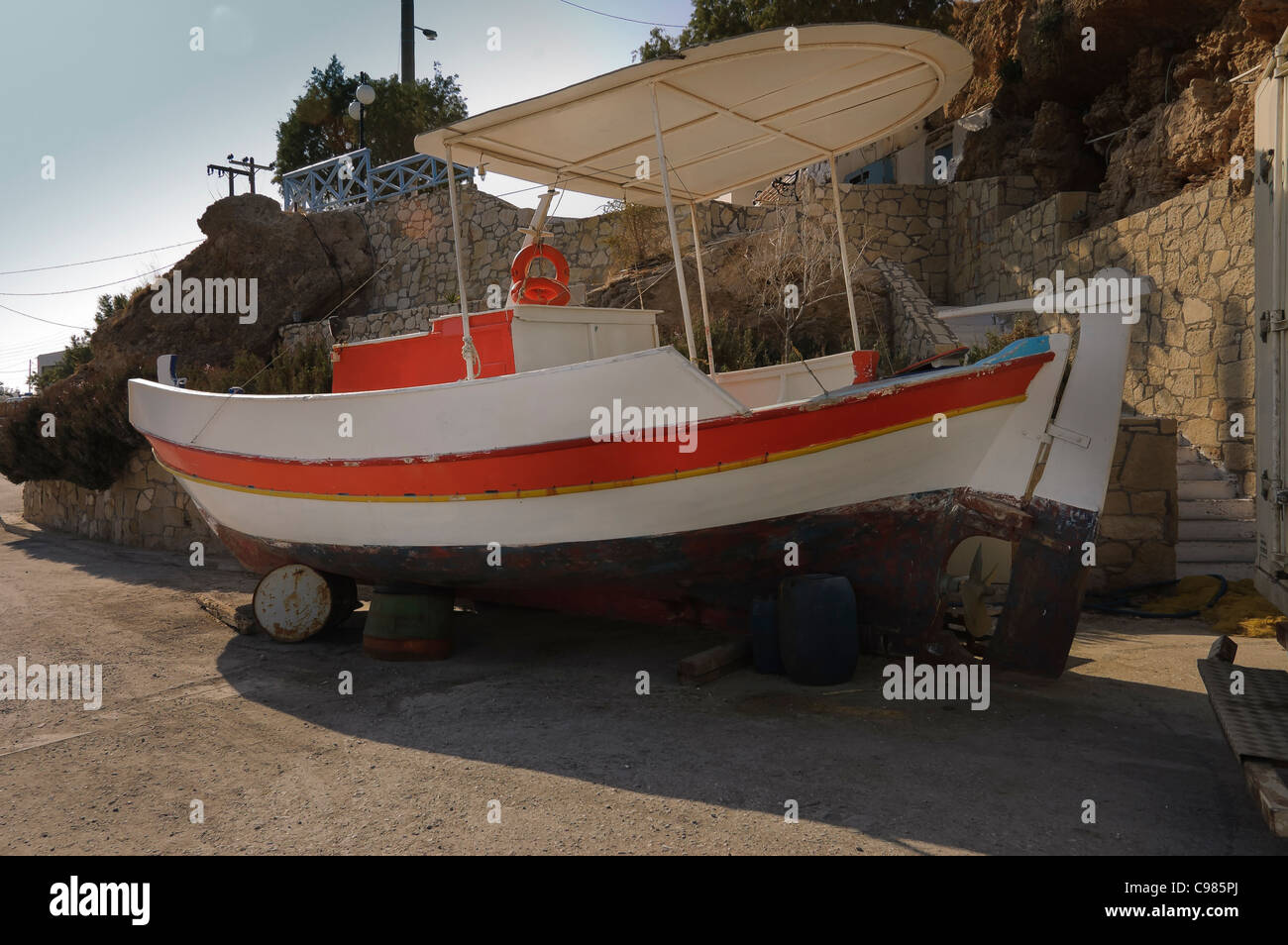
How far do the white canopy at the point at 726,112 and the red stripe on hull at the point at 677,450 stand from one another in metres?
1.78

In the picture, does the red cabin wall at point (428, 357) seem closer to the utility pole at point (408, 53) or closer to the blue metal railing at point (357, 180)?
the blue metal railing at point (357, 180)

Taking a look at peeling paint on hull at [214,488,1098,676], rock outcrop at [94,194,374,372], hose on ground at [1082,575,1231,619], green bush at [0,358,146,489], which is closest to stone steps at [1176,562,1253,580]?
hose on ground at [1082,575,1231,619]

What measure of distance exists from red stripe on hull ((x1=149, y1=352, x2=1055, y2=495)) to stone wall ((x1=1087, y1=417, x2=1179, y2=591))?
315cm

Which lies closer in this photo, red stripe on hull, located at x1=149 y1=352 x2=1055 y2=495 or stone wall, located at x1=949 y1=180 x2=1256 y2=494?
red stripe on hull, located at x1=149 y1=352 x2=1055 y2=495

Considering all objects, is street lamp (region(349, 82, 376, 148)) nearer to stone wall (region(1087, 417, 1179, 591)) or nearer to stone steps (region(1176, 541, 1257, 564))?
stone wall (region(1087, 417, 1179, 591))

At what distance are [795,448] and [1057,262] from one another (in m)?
9.46

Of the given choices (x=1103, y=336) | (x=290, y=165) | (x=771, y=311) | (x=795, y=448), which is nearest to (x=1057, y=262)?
(x=771, y=311)

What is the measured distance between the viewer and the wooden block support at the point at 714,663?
15.4 ft

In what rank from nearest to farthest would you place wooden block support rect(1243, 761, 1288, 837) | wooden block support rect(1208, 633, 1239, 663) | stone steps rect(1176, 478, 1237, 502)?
wooden block support rect(1243, 761, 1288, 837) → wooden block support rect(1208, 633, 1239, 663) → stone steps rect(1176, 478, 1237, 502)

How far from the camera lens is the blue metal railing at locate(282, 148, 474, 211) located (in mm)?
19188

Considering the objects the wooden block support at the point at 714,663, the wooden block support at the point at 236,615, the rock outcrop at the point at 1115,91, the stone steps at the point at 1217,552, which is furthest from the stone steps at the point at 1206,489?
the wooden block support at the point at 236,615

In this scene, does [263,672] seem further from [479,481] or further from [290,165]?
[290,165]

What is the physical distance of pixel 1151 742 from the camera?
373cm
